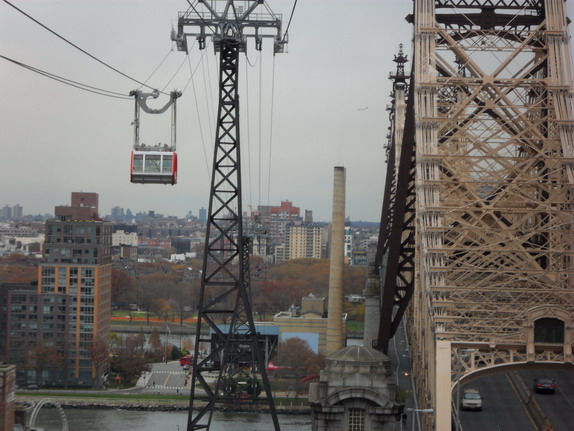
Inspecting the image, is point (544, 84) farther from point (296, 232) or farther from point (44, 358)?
point (296, 232)

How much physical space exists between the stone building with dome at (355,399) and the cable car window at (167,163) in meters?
6.10

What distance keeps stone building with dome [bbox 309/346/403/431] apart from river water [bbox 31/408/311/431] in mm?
26135

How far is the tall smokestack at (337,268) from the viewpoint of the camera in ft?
195

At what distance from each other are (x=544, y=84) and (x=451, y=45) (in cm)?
219

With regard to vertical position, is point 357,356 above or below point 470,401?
above

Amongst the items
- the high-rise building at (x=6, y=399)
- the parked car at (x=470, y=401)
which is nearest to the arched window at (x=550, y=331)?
the parked car at (x=470, y=401)

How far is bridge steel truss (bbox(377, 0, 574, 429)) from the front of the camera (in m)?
22.2

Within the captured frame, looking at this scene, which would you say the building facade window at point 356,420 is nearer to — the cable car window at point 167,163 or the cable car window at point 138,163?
the cable car window at point 167,163

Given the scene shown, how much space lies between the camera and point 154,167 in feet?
77.3

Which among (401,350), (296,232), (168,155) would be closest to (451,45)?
(168,155)

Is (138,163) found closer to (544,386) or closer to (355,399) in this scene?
(355,399)

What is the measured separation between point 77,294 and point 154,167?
50110 mm

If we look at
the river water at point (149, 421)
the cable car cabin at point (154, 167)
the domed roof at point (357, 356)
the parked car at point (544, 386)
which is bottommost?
the river water at point (149, 421)

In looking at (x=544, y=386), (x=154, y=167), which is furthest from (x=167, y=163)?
(x=544, y=386)
